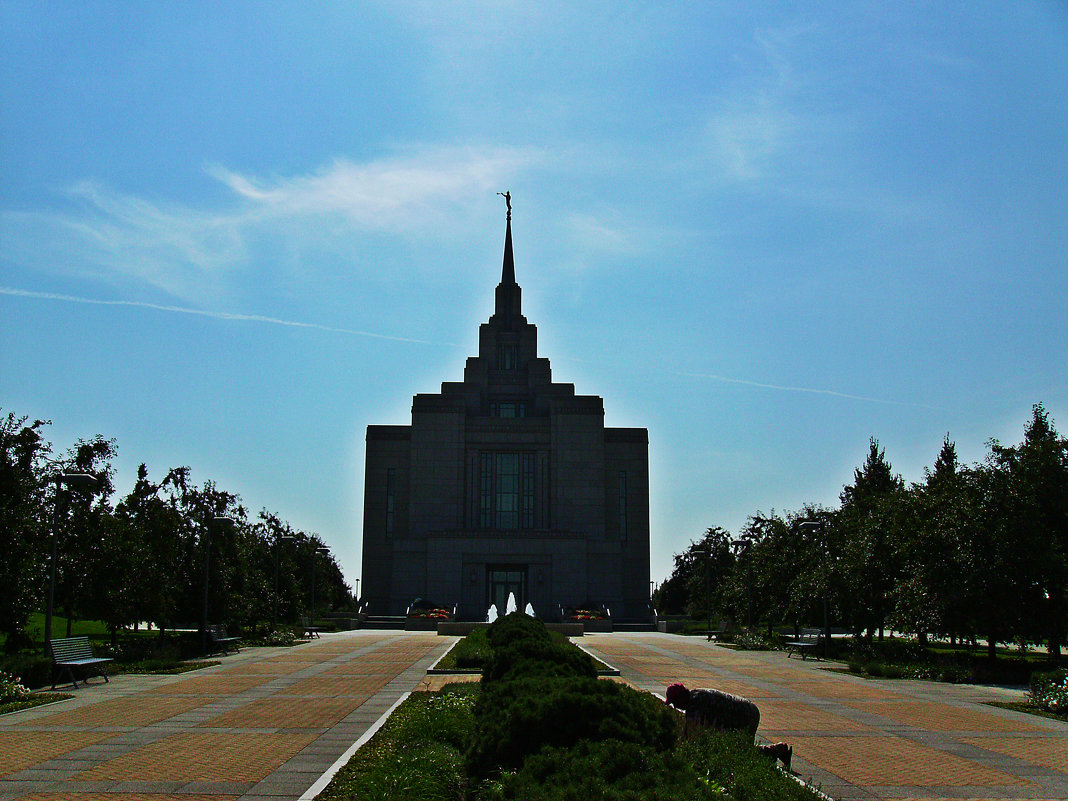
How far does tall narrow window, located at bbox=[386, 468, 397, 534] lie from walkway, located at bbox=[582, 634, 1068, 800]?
49680mm

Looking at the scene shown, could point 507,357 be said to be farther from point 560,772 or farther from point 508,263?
point 560,772

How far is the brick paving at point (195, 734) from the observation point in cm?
1002

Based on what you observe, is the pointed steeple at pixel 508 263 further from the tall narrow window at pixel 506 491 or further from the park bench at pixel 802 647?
the park bench at pixel 802 647

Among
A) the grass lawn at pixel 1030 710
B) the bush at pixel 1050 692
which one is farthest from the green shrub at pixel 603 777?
the bush at pixel 1050 692

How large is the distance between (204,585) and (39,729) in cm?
1626

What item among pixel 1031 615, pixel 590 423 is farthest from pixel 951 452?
pixel 1031 615

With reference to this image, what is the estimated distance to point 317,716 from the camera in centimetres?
1537

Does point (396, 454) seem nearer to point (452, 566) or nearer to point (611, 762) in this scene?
point (452, 566)

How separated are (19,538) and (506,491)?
50321mm

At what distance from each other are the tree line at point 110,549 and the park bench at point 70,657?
1.80m

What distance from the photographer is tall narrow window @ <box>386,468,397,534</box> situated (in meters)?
72.8

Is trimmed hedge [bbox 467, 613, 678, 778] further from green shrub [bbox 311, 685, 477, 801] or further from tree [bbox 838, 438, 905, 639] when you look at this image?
tree [bbox 838, 438, 905, 639]

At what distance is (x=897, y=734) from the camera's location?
46.2 feet

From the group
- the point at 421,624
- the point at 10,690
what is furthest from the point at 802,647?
the point at 421,624
